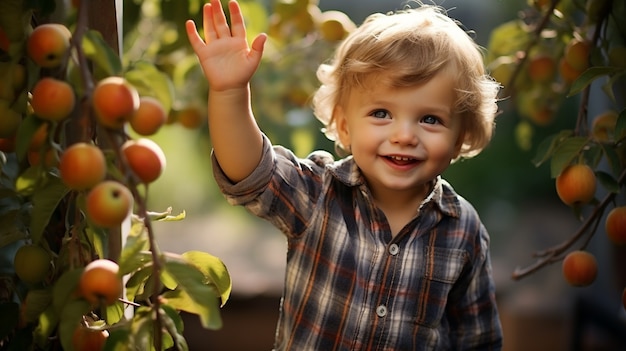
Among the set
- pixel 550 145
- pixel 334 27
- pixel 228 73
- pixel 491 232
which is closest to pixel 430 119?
pixel 550 145

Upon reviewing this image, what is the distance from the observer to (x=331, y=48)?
1511mm


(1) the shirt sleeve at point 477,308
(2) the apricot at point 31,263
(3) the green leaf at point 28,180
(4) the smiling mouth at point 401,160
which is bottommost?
(1) the shirt sleeve at point 477,308

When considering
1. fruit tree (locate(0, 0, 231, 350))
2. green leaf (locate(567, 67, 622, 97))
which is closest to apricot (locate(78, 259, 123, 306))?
fruit tree (locate(0, 0, 231, 350))

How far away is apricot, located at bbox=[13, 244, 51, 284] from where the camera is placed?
30.3 inches

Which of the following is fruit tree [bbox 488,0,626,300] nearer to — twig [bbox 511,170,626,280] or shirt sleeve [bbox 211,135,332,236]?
twig [bbox 511,170,626,280]

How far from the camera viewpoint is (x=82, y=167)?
624mm

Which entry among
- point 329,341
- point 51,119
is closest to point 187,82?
point 329,341

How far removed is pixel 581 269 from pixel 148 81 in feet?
2.03

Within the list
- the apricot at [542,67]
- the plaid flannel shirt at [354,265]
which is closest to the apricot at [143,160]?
the plaid flannel shirt at [354,265]

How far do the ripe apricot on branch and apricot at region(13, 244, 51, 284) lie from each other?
17 cm

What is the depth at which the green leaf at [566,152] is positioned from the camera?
0.98 m

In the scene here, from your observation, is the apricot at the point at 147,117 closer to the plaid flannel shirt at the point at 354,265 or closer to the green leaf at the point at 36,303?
the green leaf at the point at 36,303

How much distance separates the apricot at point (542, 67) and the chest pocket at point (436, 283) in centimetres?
46

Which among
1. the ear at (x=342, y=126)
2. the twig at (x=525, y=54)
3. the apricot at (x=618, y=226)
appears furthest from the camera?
the twig at (x=525, y=54)
